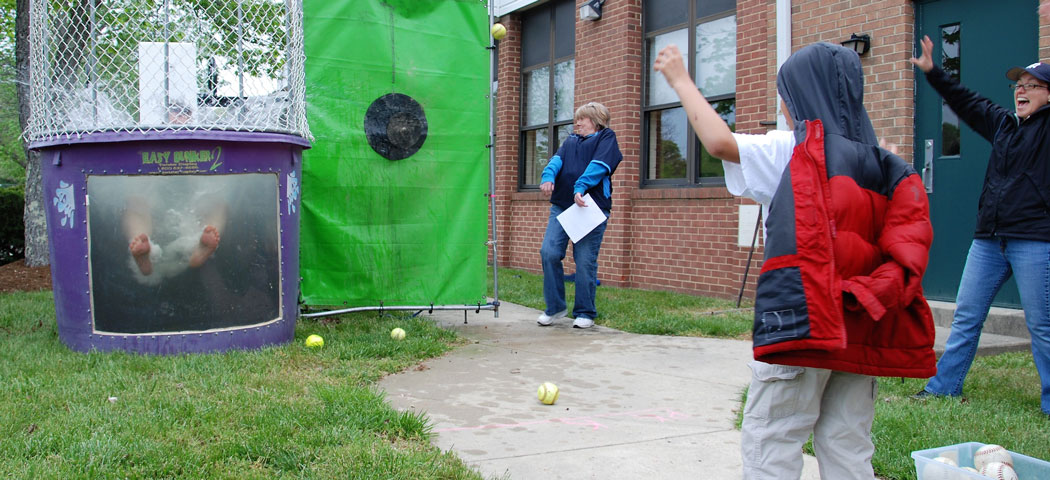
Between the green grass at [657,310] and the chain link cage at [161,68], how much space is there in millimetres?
3156

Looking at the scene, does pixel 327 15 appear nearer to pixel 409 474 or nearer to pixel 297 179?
pixel 297 179

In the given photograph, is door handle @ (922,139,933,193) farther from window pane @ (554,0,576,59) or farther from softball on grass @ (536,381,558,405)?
window pane @ (554,0,576,59)

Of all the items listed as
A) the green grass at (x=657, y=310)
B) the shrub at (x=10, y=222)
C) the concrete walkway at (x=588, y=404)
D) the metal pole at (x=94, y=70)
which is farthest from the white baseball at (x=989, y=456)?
the shrub at (x=10, y=222)

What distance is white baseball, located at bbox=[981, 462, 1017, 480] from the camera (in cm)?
294

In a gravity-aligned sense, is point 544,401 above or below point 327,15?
below

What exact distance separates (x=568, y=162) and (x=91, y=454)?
15.3 ft

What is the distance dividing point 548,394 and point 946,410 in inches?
76.8

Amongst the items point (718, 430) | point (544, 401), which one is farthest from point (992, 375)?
point (544, 401)

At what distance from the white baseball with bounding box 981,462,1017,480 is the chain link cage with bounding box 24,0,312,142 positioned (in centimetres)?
430

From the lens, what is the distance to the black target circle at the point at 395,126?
6508mm

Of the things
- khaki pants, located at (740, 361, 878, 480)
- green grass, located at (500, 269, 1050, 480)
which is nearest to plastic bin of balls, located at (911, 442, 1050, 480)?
green grass, located at (500, 269, 1050, 480)

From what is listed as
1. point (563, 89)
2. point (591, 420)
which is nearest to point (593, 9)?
point (563, 89)

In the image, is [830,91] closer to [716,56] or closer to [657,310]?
[657,310]

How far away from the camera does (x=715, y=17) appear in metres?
9.30
